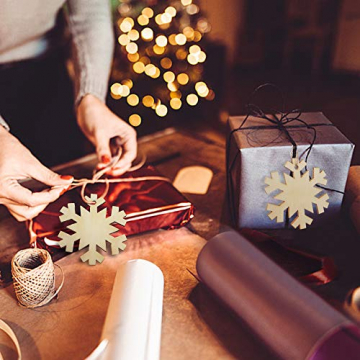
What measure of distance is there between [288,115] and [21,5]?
722mm

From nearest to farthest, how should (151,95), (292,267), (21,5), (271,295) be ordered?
(271,295) → (292,267) → (21,5) → (151,95)

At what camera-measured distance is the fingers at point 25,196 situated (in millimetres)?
692

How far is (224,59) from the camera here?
317 cm

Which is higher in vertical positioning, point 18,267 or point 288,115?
point 288,115

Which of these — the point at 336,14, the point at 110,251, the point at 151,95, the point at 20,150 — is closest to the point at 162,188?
the point at 110,251

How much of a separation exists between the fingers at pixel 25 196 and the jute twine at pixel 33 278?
12 cm

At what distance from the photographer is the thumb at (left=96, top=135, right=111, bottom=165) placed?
87cm

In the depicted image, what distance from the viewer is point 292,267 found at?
0.64 meters

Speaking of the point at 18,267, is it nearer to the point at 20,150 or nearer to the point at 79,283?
the point at 79,283

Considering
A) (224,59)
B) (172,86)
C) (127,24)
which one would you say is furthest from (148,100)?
(224,59)

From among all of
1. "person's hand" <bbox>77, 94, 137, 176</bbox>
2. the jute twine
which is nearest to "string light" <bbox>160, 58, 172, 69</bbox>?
"person's hand" <bbox>77, 94, 137, 176</bbox>

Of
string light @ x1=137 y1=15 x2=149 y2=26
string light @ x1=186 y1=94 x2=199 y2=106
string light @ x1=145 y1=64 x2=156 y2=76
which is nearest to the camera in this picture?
string light @ x1=137 y1=15 x2=149 y2=26

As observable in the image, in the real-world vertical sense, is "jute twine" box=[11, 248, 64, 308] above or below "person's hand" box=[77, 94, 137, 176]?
below

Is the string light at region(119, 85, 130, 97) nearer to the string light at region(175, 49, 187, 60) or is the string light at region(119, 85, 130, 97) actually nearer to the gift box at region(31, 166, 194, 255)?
the string light at region(175, 49, 187, 60)
